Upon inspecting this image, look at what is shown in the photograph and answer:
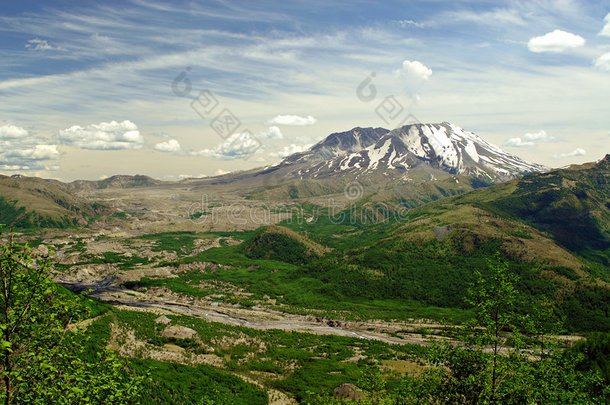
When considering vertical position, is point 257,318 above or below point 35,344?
below

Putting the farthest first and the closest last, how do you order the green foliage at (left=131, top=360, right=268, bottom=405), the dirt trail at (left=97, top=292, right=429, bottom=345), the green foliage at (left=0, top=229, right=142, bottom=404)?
1. the dirt trail at (left=97, top=292, right=429, bottom=345)
2. the green foliage at (left=131, top=360, right=268, bottom=405)
3. the green foliage at (left=0, top=229, right=142, bottom=404)

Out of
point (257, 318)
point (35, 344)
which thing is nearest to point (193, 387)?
point (35, 344)

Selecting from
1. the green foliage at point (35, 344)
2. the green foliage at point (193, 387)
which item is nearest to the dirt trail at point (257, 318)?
the green foliage at point (193, 387)

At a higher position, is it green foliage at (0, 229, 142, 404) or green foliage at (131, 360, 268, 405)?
green foliage at (0, 229, 142, 404)

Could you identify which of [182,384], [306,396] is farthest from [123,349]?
[306,396]

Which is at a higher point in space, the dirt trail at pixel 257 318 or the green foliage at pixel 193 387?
the green foliage at pixel 193 387

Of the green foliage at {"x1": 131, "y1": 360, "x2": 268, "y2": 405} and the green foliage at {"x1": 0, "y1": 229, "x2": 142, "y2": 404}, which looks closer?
the green foliage at {"x1": 0, "y1": 229, "x2": 142, "y2": 404}

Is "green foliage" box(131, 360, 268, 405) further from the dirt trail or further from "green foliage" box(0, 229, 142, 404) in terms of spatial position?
the dirt trail

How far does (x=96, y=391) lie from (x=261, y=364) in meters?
79.6

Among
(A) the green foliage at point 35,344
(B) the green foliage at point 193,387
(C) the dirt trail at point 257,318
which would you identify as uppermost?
(A) the green foliage at point 35,344

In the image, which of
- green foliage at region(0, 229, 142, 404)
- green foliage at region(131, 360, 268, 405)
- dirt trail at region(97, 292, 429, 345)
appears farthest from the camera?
dirt trail at region(97, 292, 429, 345)

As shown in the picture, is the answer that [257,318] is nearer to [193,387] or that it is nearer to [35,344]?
[193,387]

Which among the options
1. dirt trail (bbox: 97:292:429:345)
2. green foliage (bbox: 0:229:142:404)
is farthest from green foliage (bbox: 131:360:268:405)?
dirt trail (bbox: 97:292:429:345)

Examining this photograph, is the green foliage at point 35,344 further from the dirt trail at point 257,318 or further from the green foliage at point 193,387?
the dirt trail at point 257,318
